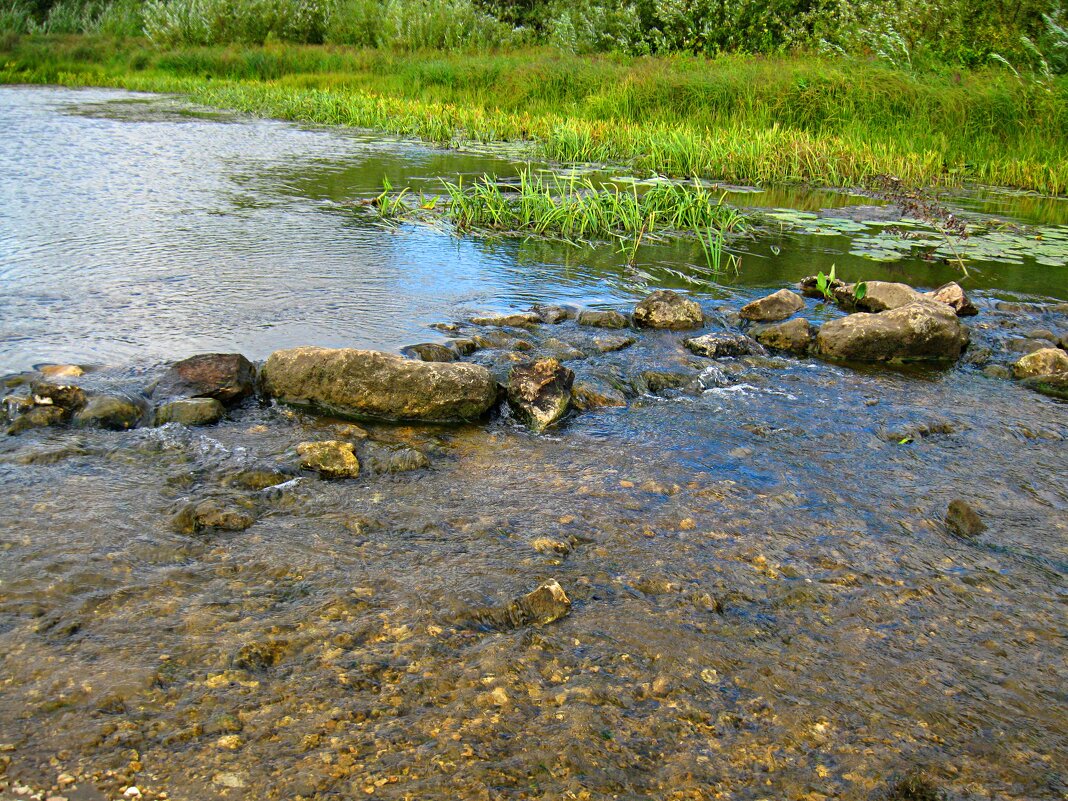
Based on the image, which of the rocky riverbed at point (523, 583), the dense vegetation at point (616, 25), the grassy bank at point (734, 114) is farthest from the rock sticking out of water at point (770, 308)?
the dense vegetation at point (616, 25)

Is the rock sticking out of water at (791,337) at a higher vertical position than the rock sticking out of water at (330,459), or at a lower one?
higher

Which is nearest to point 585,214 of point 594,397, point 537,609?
point 594,397

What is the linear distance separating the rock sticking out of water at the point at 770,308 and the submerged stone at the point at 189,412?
10.4 ft

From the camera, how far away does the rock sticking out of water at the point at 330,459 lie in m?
3.04

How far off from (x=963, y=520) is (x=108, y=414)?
3.21 meters

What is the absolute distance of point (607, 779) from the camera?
1.79m

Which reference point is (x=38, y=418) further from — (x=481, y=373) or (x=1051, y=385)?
(x=1051, y=385)

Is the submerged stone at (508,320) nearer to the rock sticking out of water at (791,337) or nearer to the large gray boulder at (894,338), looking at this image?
the rock sticking out of water at (791,337)

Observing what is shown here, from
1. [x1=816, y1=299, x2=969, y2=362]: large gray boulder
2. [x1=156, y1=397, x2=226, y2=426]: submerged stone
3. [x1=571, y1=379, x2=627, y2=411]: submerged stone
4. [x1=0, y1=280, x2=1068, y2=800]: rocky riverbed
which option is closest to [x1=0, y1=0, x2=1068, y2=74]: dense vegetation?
A: [x1=816, y1=299, x2=969, y2=362]: large gray boulder

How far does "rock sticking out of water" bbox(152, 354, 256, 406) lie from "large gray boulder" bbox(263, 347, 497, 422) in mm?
119

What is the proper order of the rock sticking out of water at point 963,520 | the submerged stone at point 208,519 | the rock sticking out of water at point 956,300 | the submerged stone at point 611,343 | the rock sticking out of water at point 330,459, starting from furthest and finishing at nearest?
1. the rock sticking out of water at point 956,300
2. the submerged stone at point 611,343
3. the rock sticking out of water at point 330,459
4. the rock sticking out of water at point 963,520
5. the submerged stone at point 208,519

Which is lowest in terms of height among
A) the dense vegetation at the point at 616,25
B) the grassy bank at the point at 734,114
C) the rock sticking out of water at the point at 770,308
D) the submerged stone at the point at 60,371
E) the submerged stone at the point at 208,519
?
the submerged stone at the point at 208,519

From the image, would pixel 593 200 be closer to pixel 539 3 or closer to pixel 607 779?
pixel 607 779

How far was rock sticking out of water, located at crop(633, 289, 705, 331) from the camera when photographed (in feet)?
16.3
